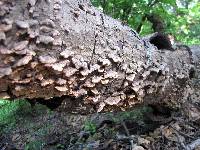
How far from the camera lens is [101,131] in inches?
127

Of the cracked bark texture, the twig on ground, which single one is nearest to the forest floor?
the twig on ground

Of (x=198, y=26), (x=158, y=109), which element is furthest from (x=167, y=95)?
(x=198, y=26)

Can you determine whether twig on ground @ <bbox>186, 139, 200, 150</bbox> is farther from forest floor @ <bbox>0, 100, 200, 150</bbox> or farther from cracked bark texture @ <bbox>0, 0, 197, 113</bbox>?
cracked bark texture @ <bbox>0, 0, 197, 113</bbox>

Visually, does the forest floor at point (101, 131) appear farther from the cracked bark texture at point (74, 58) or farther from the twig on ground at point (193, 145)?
the cracked bark texture at point (74, 58)

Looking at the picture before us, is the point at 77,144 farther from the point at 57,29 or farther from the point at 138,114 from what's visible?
the point at 57,29

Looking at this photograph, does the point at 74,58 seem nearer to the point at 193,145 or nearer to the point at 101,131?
the point at 193,145

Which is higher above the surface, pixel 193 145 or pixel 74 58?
pixel 74 58

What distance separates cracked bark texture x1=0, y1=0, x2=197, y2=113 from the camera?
5.08ft

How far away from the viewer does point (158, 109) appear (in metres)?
3.20

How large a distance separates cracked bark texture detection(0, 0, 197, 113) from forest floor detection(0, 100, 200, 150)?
0.40 meters

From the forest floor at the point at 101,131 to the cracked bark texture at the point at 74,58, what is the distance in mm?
404

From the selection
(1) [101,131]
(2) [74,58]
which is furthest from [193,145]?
(2) [74,58]

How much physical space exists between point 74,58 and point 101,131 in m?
1.56

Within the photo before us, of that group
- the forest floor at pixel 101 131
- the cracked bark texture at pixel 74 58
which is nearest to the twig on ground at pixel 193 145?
the forest floor at pixel 101 131
